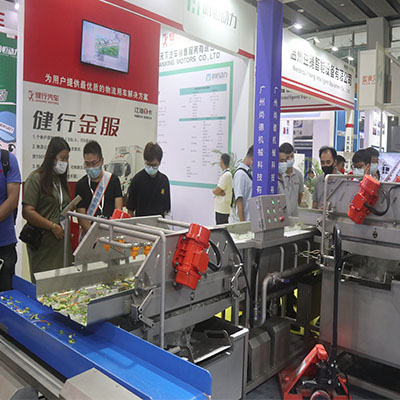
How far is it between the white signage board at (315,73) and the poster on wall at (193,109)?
3.00 ft

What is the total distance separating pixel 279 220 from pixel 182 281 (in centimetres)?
140

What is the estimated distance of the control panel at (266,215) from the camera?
2916mm

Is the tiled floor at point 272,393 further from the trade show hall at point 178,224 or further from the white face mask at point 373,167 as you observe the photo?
the white face mask at point 373,167

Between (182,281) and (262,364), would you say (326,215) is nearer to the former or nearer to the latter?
(262,364)

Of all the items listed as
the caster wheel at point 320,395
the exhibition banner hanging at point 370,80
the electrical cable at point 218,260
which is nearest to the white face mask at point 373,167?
the exhibition banner hanging at point 370,80

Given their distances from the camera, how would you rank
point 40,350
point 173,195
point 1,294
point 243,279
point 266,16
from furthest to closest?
point 173,195, point 266,16, point 243,279, point 1,294, point 40,350

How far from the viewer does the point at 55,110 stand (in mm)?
3430

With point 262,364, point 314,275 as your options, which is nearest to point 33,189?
point 262,364

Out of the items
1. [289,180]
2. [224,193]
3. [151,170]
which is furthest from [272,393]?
[224,193]

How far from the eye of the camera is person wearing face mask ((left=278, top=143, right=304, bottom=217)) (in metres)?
4.98

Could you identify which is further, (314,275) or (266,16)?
(266,16)

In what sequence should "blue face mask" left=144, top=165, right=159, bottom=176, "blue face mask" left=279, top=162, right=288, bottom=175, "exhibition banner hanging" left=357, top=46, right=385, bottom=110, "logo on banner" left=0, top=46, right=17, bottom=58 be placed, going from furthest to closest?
"exhibition banner hanging" left=357, top=46, right=385, bottom=110 < "blue face mask" left=279, top=162, right=288, bottom=175 < "logo on banner" left=0, top=46, right=17, bottom=58 < "blue face mask" left=144, top=165, right=159, bottom=176

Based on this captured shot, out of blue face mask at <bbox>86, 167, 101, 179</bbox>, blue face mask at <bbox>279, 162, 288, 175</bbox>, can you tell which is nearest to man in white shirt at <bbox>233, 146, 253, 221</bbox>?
blue face mask at <bbox>279, 162, 288, 175</bbox>

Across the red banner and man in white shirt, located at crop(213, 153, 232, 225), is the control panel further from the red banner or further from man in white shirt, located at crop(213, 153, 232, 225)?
man in white shirt, located at crop(213, 153, 232, 225)
